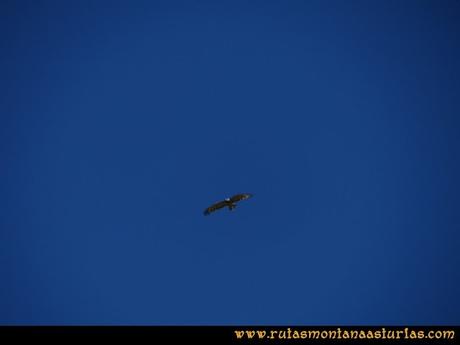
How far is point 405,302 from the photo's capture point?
6569 centimetres

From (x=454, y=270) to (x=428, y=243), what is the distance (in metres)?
7.48

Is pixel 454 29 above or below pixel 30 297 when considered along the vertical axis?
above

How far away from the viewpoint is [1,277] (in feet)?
230
